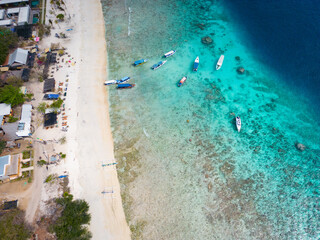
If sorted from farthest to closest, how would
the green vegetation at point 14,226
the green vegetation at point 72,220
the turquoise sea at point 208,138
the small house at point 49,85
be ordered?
Answer: the small house at point 49,85
the turquoise sea at point 208,138
the green vegetation at point 72,220
the green vegetation at point 14,226

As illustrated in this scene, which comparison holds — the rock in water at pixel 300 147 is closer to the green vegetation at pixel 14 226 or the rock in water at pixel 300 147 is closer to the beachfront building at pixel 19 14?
the green vegetation at pixel 14 226

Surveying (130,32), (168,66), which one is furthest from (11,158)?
(130,32)

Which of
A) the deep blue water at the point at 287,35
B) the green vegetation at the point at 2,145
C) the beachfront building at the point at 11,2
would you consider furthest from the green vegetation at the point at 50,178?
the deep blue water at the point at 287,35

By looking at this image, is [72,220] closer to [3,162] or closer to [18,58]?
[3,162]

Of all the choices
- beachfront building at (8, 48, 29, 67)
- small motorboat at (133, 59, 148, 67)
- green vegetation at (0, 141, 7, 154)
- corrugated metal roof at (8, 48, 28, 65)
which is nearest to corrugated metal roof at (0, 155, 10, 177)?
green vegetation at (0, 141, 7, 154)

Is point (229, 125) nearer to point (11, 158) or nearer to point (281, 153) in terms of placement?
point (281, 153)

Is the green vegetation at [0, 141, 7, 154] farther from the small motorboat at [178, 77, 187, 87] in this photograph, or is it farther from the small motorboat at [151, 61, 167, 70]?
the small motorboat at [178, 77, 187, 87]
